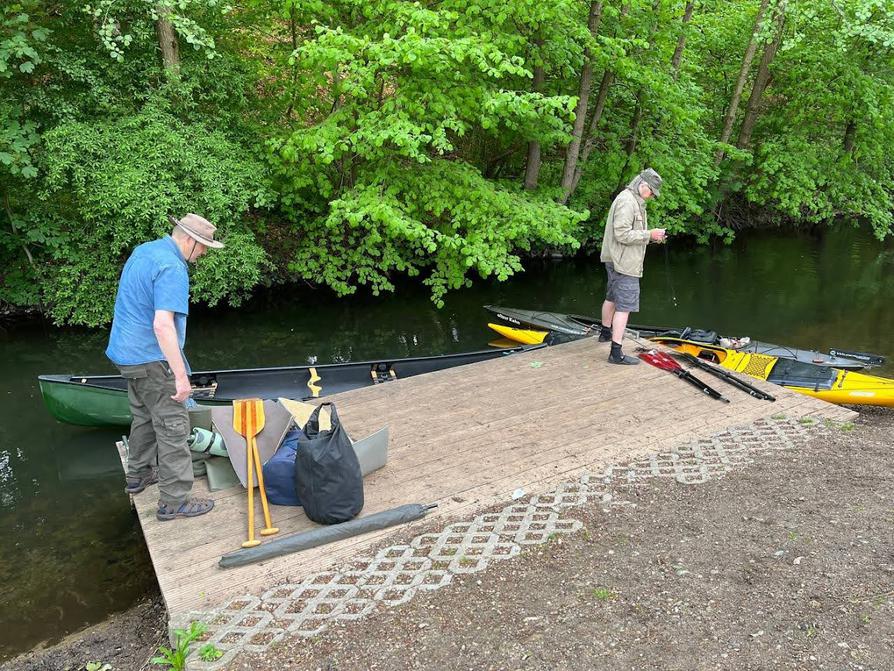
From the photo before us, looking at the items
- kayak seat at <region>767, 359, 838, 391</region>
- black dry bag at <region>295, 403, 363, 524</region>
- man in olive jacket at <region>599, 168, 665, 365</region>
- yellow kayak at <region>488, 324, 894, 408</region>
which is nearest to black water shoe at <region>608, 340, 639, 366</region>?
man in olive jacket at <region>599, 168, 665, 365</region>

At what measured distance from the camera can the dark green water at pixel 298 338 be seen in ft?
17.3

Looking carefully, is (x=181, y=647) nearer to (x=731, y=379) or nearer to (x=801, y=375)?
(x=731, y=379)

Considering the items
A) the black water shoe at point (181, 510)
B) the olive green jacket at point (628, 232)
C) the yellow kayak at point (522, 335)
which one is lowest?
the black water shoe at point (181, 510)

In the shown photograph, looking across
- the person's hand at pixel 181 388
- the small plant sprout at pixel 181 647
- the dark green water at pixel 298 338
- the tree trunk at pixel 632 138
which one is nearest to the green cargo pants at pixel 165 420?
the person's hand at pixel 181 388

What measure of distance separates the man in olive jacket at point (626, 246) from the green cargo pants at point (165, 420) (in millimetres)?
4587

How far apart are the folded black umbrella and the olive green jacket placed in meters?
3.78

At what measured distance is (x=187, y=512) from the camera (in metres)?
4.29

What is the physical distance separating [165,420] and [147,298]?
0.82 meters

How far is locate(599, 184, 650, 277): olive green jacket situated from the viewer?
22.0 ft

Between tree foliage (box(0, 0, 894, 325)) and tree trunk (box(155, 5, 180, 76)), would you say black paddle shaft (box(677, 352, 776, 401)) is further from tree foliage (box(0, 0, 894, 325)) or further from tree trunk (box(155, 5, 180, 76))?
tree trunk (box(155, 5, 180, 76))

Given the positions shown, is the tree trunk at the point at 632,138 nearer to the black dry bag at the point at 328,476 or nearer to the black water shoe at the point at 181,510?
the black dry bag at the point at 328,476

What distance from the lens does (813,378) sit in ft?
25.7

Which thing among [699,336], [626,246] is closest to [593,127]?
[699,336]

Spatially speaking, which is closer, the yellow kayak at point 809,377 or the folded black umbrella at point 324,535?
the folded black umbrella at point 324,535
